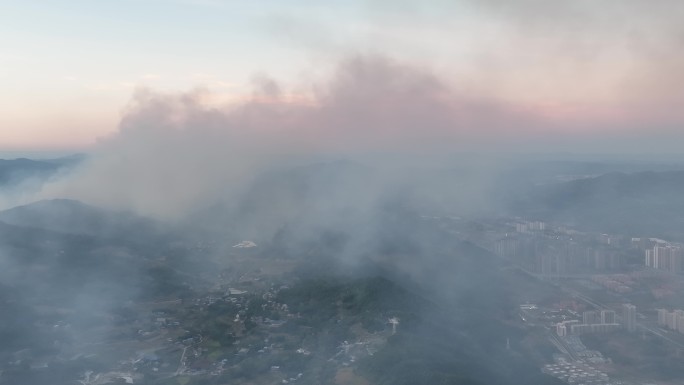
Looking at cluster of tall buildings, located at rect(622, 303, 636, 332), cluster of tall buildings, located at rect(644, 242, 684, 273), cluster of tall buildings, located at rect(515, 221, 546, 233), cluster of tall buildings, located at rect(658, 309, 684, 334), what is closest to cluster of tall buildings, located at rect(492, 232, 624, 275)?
cluster of tall buildings, located at rect(644, 242, 684, 273)

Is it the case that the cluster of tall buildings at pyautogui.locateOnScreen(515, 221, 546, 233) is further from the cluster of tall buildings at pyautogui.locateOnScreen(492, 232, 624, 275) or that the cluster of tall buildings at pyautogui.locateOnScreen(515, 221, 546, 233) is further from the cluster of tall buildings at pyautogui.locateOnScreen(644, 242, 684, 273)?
the cluster of tall buildings at pyautogui.locateOnScreen(644, 242, 684, 273)

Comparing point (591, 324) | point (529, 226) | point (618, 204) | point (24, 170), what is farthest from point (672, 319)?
point (24, 170)

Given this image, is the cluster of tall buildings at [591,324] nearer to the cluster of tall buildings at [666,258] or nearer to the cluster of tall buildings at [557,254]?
the cluster of tall buildings at [557,254]

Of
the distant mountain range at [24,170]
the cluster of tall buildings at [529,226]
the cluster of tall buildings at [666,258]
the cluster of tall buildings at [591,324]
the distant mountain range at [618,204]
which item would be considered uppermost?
the distant mountain range at [24,170]

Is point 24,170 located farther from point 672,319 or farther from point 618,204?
point 672,319

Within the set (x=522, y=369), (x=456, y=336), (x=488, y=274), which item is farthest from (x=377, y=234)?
(x=522, y=369)

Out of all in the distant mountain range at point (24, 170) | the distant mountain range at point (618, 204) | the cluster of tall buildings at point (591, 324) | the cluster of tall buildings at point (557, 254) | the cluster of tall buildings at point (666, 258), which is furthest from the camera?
the distant mountain range at point (24, 170)

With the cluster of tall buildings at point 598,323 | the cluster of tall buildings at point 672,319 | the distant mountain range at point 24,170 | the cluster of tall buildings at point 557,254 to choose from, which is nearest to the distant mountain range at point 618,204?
the cluster of tall buildings at point 557,254

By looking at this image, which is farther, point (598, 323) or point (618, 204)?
point (618, 204)
